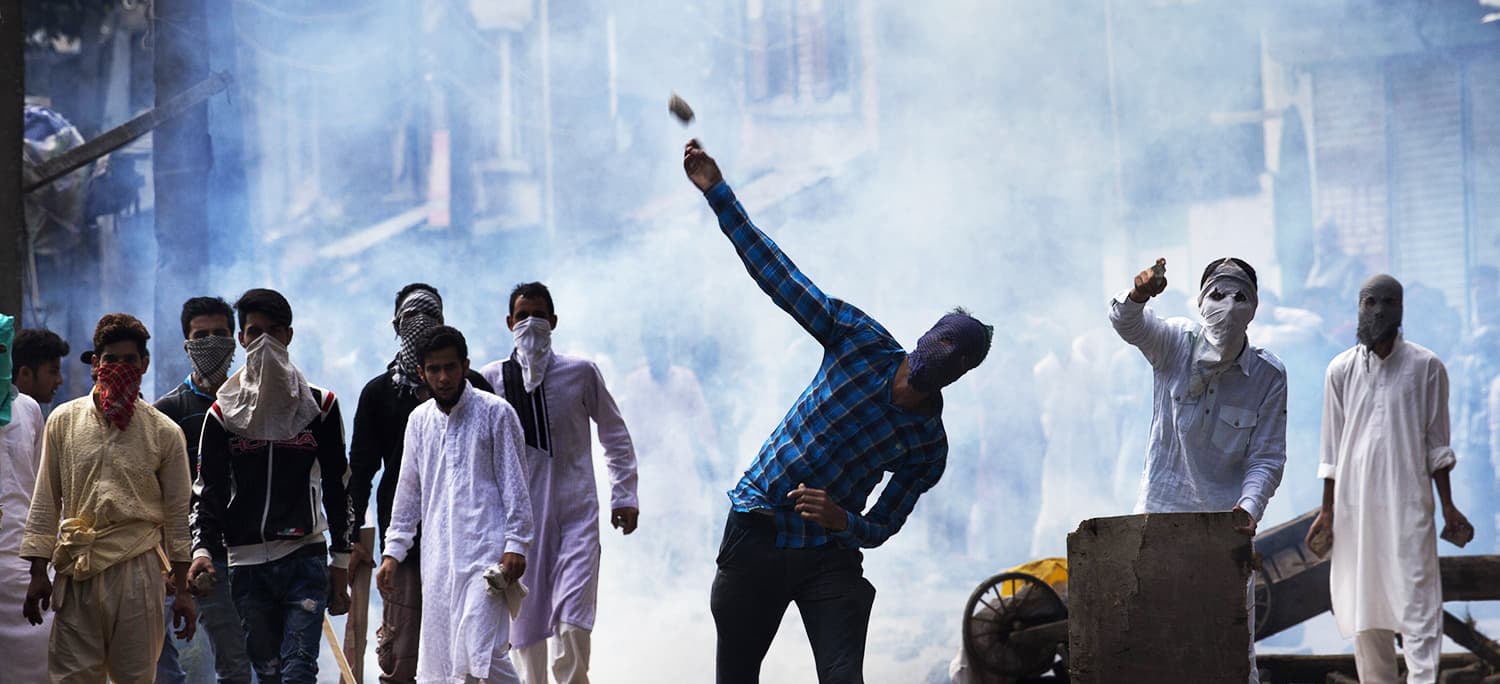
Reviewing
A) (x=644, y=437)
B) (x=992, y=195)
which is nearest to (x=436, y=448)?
(x=644, y=437)

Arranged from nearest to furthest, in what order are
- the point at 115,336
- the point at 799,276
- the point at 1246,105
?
the point at 799,276 → the point at 115,336 → the point at 1246,105

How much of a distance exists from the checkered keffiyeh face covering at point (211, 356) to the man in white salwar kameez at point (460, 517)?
3.24ft

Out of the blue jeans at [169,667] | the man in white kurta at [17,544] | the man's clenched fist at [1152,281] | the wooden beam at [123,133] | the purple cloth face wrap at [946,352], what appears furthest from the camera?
the wooden beam at [123,133]

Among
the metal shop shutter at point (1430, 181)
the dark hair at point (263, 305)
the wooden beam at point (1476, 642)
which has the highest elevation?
the metal shop shutter at point (1430, 181)

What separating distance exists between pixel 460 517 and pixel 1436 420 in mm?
4782

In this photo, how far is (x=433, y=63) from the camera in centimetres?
1294

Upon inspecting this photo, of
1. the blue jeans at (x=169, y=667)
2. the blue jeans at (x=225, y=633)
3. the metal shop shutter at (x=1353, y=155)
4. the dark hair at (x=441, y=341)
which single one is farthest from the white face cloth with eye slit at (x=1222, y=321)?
the metal shop shutter at (x=1353, y=155)

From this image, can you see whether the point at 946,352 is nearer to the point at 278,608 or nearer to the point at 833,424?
the point at 833,424

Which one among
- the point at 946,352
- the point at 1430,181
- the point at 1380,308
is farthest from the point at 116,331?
the point at 1430,181

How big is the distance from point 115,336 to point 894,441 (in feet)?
9.89

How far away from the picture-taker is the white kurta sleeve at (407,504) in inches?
253

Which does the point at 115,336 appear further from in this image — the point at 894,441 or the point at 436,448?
the point at 894,441

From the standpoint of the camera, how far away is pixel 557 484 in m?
7.51

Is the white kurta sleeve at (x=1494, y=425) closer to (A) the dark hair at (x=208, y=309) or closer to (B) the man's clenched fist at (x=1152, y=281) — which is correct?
(B) the man's clenched fist at (x=1152, y=281)
